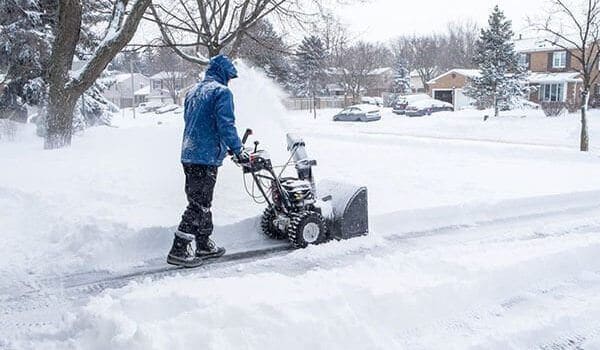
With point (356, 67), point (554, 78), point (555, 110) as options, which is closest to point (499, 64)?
point (555, 110)

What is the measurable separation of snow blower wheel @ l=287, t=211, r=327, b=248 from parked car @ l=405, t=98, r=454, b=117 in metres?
37.2

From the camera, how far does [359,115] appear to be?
128ft

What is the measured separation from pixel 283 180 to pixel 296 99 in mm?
48242

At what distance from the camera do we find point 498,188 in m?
9.14

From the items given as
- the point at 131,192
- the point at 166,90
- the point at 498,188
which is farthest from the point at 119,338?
the point at 166,90

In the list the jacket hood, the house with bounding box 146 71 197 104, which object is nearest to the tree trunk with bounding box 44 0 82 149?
the jacket hood

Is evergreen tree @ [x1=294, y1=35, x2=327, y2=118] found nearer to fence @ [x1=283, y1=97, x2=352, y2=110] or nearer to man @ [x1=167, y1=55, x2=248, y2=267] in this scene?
fence @ [x1=283, y1=97, x2=352, y2=110]

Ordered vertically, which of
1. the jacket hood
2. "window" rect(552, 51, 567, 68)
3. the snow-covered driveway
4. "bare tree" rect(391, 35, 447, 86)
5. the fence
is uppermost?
"bare tree" rect(391, 35, 447, 86)

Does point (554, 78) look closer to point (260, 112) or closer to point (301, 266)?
point (260, 112)

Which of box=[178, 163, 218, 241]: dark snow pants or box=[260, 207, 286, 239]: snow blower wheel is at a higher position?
box=[178, 163, 218, 241]: dark snow pants

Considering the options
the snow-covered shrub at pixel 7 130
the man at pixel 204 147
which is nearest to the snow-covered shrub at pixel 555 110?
the snow-covered shrub at pixel 7 130

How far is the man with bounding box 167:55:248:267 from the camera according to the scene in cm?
525

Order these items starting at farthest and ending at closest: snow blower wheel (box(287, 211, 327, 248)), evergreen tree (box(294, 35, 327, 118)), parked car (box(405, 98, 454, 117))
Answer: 1. evergreen tree (box(294, 35, 327, 118))
2. parked car (box(405, 98, 454, 117))
3. snow blower wheel (box(287, 211, 327, 248))

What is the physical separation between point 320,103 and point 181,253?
52025 mm
